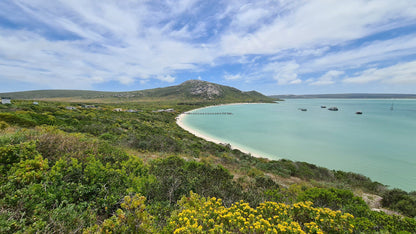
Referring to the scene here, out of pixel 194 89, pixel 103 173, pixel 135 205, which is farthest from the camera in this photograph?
pixel 194 89

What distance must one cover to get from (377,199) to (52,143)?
640 inches

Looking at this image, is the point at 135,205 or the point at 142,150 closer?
the point at 135,205

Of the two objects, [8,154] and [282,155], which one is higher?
[8,154]

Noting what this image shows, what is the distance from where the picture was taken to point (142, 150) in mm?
11641

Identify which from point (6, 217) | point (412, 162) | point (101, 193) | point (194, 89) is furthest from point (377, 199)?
point (194, 89)

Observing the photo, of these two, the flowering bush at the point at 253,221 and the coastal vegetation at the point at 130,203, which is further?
the flowering bush at the point at 253,221

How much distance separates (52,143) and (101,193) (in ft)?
10.5

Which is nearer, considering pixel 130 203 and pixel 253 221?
pixel 253 221

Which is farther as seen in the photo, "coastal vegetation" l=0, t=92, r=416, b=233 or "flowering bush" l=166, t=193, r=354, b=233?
"flowering bush" l=166, t=193, r=354, b=233

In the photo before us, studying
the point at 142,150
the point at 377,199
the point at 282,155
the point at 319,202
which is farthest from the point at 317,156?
the point at 142,150

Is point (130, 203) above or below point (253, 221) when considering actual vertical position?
above

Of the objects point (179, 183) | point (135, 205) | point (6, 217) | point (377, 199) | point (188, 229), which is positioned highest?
point (6, 217)

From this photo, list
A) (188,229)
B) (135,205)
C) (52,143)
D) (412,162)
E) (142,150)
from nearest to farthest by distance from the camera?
(188,229) → (135,205) → (52,143) → (142,150) → (412,162)

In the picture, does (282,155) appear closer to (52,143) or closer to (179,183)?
(179,183)
